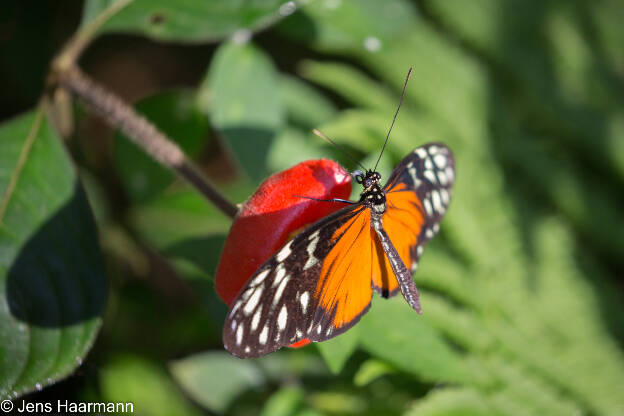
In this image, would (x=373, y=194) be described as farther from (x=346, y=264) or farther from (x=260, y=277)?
(x=260, y=277)

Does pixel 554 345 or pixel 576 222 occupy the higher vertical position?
pixel 576 222

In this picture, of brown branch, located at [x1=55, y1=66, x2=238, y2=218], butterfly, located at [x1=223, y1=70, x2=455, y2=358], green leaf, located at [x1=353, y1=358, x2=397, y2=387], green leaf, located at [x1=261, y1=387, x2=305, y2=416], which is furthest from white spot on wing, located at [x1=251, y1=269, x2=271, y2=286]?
green leaf, located at [x1=261, y1=387, x2=305, y2=416]

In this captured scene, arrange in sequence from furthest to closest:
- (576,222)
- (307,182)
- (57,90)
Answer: (576,222) < (57,90) < (307,182)

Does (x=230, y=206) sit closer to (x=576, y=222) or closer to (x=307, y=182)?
(x=307, y=182)

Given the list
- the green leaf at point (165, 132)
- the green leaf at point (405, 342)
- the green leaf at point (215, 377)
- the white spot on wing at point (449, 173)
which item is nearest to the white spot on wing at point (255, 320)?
the green leaf at point (405, 342)

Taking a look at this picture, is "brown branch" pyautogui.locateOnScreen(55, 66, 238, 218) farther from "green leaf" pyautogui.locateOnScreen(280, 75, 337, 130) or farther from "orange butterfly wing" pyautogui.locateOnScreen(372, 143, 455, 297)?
"green leaf" pyautogui.locateOnScreen(280, 75, 337, 130)

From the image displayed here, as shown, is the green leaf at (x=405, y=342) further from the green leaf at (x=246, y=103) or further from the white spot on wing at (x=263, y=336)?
the green leaf at (x=246, y=103)

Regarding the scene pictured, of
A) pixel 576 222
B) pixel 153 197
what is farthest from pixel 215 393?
pixel 576 222
